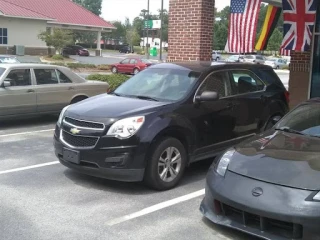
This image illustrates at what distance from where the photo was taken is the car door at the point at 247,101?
6.87 m

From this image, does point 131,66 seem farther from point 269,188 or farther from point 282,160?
point 269,188

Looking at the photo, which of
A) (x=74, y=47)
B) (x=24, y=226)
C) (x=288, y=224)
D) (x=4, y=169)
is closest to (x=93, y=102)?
(x=4, y=169)

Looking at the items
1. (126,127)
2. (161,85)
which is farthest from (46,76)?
(126,127)

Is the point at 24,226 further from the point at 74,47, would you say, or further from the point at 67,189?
the point at 74,47

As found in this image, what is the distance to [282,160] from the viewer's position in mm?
4312

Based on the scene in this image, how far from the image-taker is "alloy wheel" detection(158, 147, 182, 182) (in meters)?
5.65

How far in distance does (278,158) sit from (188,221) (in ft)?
3.88

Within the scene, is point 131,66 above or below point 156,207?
above

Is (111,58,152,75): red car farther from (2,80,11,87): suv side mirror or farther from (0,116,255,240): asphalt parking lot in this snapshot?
(0,116,255,240): asphalt parking lot

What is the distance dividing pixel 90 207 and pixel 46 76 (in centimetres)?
612

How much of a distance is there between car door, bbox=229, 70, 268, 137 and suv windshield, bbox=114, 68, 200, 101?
33.2 inches

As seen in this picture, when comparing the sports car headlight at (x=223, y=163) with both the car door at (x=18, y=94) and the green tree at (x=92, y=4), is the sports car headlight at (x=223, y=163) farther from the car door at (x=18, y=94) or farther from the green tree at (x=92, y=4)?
the green tree at (x=92, y=4)

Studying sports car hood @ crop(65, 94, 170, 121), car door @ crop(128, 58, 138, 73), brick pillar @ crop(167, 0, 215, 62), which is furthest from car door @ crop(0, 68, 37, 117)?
car door @ crop(128, 58, 138, 73)

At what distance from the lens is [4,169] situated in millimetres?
6621
